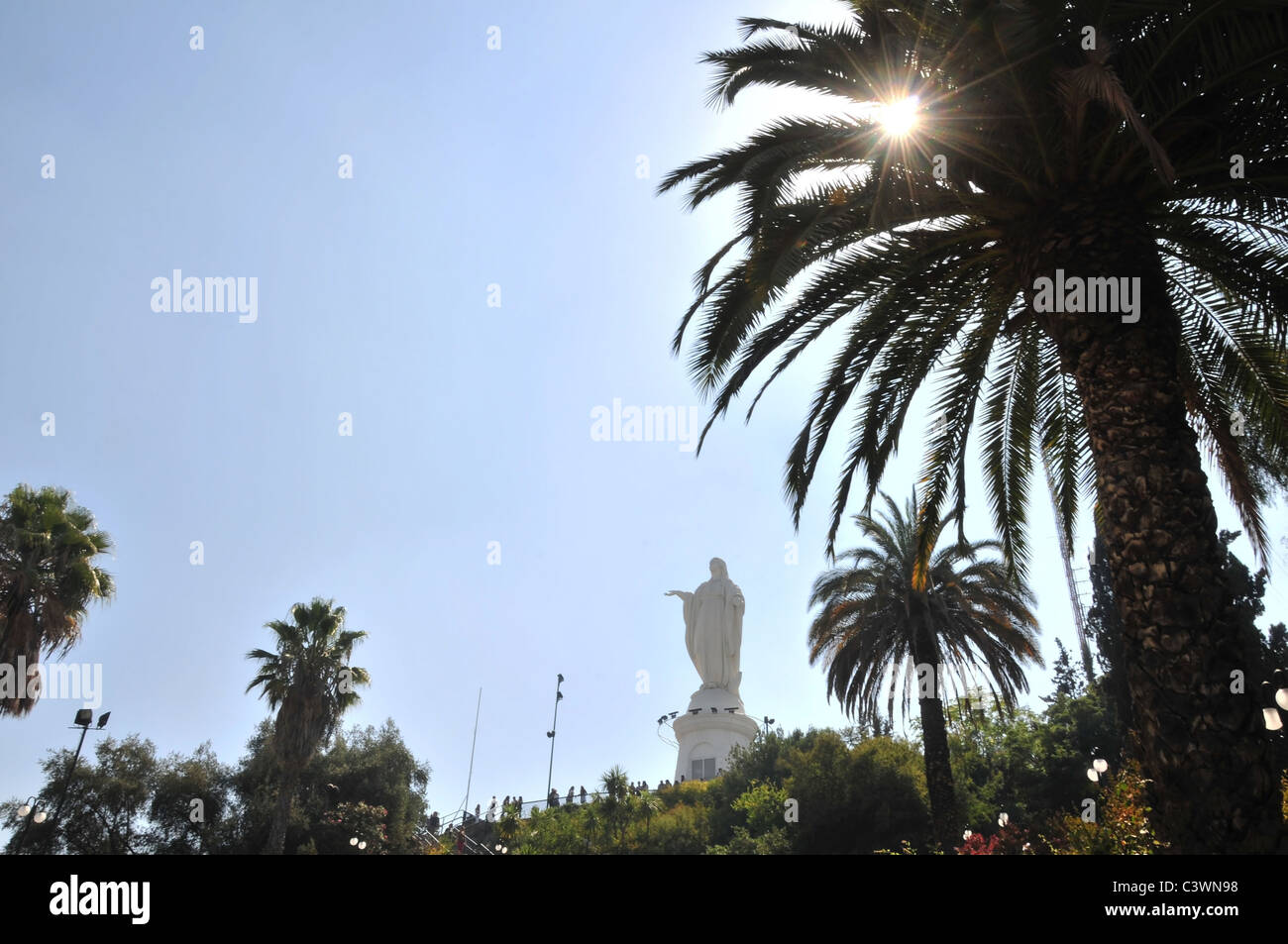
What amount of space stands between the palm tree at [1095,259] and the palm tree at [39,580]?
647 inches

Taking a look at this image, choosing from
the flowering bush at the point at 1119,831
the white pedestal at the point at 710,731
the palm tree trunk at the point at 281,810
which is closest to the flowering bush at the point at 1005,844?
the flowering bush at the point at 1119,831

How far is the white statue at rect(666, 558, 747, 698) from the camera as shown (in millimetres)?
36719

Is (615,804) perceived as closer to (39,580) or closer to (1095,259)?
(39,580)

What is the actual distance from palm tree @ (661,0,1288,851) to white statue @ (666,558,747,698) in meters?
27.1

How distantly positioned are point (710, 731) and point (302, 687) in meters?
16.1

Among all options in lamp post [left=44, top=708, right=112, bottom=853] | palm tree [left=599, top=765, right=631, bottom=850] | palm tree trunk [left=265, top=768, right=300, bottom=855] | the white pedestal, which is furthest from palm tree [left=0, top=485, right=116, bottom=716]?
the white pedestal

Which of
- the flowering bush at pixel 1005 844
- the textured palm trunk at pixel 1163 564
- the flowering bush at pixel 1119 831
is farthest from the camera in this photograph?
the flowering bush at pixel 1005 844

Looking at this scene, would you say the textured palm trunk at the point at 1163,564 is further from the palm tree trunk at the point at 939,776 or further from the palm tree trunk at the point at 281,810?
the palm tree trunk at the point at 281,810

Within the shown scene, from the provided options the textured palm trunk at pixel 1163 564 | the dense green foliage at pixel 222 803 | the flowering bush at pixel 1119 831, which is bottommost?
the dense green foliage at pixel 222 803

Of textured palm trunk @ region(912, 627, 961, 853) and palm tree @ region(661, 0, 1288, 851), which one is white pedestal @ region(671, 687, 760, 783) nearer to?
textured palm trunk @ region(912, 627, 961, 853)

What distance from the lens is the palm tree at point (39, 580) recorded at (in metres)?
18.3

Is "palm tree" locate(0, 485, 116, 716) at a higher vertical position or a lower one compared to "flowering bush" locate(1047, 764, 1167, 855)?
higher

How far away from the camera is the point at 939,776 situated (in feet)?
64.5
